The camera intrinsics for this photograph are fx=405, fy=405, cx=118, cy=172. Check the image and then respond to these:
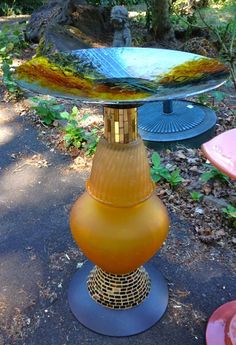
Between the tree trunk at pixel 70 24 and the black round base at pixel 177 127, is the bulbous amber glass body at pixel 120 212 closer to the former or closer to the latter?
the black round base at pixel 177 127

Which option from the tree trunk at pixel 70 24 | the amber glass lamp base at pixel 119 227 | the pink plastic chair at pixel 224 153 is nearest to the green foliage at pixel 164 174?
the amber glass lamp base at pixel 119 227

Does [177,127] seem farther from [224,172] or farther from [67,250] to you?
[224,172]

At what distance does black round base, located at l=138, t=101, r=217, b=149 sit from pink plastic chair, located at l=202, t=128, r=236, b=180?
1954 millimetres

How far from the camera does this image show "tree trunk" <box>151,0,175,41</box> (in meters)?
5.72

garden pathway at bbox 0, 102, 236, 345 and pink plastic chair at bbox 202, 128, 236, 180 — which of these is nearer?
pink plastic chair at bbox 202, 128, 236, 180

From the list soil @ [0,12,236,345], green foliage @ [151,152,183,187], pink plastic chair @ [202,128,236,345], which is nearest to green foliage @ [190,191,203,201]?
soil @ [0,12,236,345]

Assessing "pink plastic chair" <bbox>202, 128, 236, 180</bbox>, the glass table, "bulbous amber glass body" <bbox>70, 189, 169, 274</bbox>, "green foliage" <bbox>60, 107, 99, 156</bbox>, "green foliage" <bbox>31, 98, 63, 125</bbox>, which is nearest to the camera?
"pink plastic chair" <bbox>202, 128, 236, 180</bbox>

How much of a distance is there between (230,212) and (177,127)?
120cm

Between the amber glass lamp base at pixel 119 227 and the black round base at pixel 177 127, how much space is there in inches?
64.7

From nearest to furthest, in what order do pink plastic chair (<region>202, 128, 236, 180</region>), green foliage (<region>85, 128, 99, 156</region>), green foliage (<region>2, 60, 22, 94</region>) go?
pink plastic chair (<region>202, 128, 236, 180</region>) → green foliage (<region>85, 128, 99, 156</region>) → green foliage (<region>2, 60, 22, 94</region>)

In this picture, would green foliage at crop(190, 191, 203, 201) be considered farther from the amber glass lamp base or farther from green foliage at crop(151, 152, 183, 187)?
the amber glass lamp base

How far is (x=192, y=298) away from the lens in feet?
7.34

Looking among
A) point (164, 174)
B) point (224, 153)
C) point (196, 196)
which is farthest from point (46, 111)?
point (224, 153)

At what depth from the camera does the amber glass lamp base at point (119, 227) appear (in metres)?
1.73
